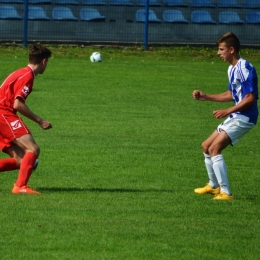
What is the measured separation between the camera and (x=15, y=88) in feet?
29.9

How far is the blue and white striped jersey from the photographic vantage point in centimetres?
915

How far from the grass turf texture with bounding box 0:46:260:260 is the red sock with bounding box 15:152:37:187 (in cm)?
19

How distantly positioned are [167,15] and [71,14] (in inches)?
125

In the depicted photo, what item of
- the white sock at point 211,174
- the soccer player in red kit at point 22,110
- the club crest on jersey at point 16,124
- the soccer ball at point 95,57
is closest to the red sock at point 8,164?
the soccer player in red kit at point 22,110

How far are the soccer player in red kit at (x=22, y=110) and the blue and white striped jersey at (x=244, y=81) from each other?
6.67ft

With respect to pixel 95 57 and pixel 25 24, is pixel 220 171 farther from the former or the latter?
pixel 25 24

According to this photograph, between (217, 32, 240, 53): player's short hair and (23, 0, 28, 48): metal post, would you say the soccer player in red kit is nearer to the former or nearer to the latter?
(217, 32, 240, 53): player's short hair

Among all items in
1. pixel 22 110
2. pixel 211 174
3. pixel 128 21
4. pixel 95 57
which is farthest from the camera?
pixel 128 21

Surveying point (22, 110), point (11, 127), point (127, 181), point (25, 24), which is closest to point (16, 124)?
point (11, 127)

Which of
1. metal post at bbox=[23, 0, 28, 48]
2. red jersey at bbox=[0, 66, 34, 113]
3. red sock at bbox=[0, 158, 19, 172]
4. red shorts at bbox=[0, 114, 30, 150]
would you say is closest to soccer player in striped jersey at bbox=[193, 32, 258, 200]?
red jersey at bbox=[0, 66, 34, 113]

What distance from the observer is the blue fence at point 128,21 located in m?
27.2

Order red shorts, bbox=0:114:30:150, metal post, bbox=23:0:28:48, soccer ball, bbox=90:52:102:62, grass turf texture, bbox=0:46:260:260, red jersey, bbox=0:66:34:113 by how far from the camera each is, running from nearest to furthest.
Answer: grass turf texture, bbox=0:46:260:260, red jersey, bbox=0:66:34:113, red shorts, bbox=0:114:30:150, soccer ball, bbox=90:52:102:62, metal post, bbox=23:0:28:48

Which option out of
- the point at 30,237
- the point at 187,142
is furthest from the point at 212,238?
the point at 187,142

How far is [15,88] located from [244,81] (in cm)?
246
